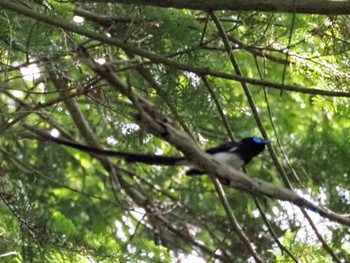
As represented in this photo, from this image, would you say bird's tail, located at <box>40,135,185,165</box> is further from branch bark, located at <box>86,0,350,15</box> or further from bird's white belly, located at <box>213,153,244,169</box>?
bird's white belly, located at <box>213,153,244,169</box>

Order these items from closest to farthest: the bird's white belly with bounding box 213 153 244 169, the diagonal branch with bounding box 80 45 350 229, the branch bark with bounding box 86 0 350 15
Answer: the diagonal branch with bounding box 80 45 350 229, the branch bark with bounding box 86 0 350 15, the bird's white belly with bounding box 213 153 244 169

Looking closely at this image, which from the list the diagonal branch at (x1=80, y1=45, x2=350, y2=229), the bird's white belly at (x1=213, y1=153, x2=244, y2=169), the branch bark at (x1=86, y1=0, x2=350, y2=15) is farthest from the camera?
the bird's white belly at (x1=213, y1=153, x2=244, y2=169)

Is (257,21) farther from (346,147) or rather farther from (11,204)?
(346,147)

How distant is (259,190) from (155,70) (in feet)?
4.77

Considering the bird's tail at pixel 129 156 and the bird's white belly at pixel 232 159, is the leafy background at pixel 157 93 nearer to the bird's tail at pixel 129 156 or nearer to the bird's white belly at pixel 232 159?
the bird's white belly at pixel 232 159

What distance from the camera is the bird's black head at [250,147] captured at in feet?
9.43

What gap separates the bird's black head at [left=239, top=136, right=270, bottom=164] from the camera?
287 centimetres

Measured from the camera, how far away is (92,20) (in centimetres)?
345

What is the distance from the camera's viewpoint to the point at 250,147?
290 centimetres

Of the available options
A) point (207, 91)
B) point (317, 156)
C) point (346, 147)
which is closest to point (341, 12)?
point (207, 91)

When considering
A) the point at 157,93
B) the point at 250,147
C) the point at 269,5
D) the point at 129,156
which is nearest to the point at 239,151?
the point at 250,147

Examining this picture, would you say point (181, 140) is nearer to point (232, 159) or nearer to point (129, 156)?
point (129, 156)

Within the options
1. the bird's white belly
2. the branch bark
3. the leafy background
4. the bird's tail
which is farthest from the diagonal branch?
the bird's white belly

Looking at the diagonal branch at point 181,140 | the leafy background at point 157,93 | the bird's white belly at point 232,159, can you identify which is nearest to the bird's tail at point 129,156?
the diagonal branch at point 181,140
